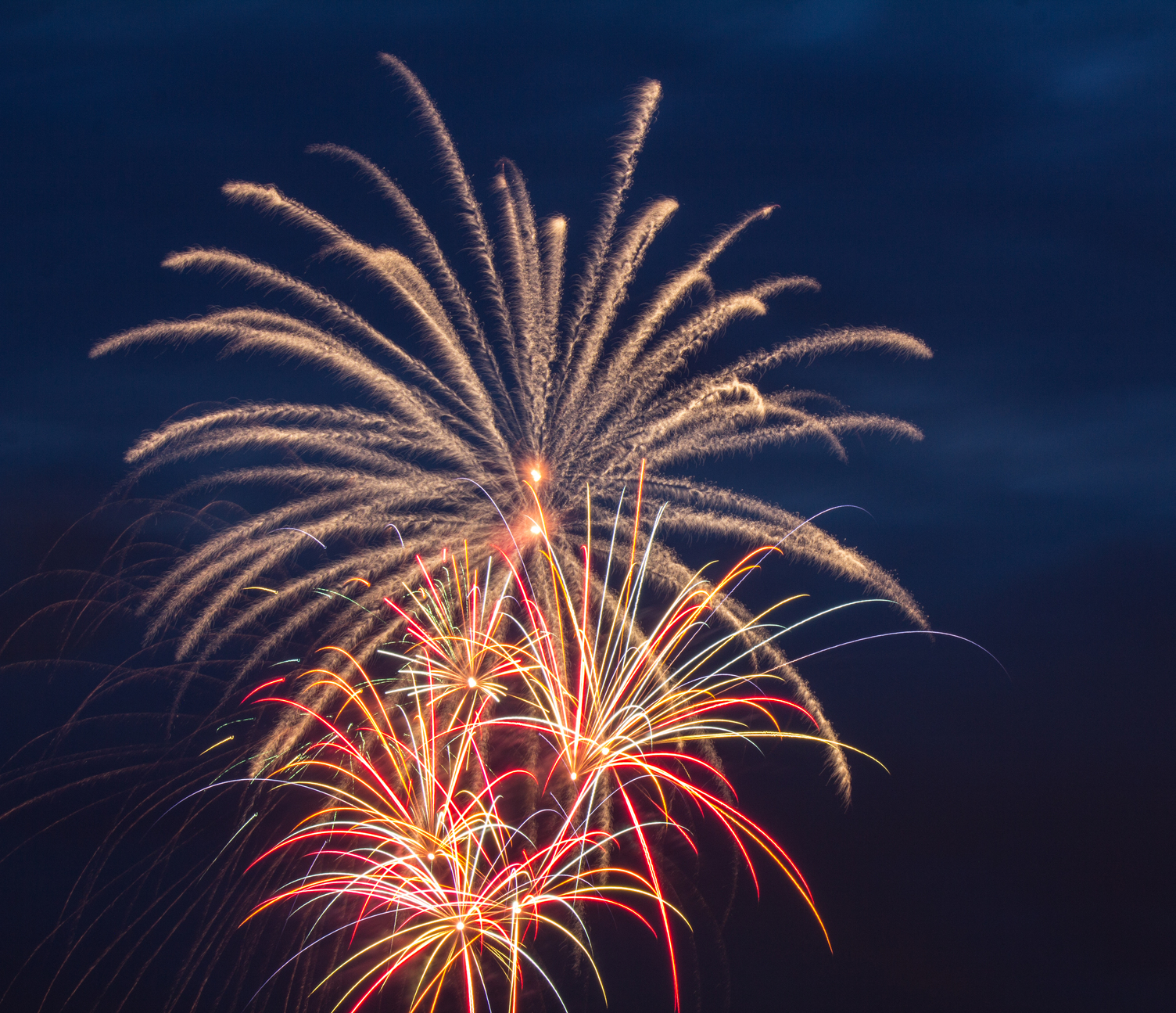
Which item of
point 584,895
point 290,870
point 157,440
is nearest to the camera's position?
point 157,440

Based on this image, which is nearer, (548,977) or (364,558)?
(364,558)

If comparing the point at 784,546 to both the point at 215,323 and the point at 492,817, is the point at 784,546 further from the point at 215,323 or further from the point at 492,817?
the point at 215,323

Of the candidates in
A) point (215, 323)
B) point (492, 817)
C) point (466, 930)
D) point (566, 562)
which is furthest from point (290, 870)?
point (215, 323)

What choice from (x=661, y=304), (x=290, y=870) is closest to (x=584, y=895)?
(x=290, y=870)

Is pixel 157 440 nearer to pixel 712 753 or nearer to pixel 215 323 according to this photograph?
pixel 215 323

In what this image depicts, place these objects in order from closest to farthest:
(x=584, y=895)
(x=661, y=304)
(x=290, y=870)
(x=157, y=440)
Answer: (x=157, y=440)
(x=661, y=304)
(x=584, y=895)
(x=290, y=870)

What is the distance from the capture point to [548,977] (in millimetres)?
19406

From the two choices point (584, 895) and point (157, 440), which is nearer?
point (157, 440)

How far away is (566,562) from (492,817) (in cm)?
556

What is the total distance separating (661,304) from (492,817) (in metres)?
11.1

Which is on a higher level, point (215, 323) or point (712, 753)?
point (215, 323)

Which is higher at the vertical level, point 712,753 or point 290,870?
point 712,753

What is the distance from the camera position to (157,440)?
14930 millimetres

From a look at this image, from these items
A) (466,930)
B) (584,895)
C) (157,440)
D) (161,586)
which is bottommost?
(466,930)
